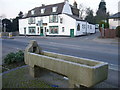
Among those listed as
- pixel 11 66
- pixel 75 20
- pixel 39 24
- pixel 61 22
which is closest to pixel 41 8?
pixel 39 24

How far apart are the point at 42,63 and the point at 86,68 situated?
2.00 metres

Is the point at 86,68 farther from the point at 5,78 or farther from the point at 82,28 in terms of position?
the point at 82,28

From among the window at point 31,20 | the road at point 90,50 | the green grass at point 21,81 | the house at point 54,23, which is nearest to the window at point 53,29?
the house at point 54,23

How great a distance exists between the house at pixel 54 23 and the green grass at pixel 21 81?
2812 cm

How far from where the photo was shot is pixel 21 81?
5.39m

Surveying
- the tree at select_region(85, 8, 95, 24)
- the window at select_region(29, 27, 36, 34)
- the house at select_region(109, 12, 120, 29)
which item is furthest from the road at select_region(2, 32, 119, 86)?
the tree at select_region(85, 8, 95, 24)

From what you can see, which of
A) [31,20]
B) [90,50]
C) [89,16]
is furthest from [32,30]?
[90,50]

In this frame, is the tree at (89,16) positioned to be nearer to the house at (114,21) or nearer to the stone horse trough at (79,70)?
the house at (114,21)

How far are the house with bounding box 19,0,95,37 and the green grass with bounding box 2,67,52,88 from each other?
28122 mm

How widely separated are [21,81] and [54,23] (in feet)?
106

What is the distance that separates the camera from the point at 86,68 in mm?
3838

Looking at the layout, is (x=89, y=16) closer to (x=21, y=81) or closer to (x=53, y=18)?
(x=53, y=18)

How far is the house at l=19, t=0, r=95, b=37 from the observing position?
34.2m

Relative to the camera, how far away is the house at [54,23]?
112 ft
